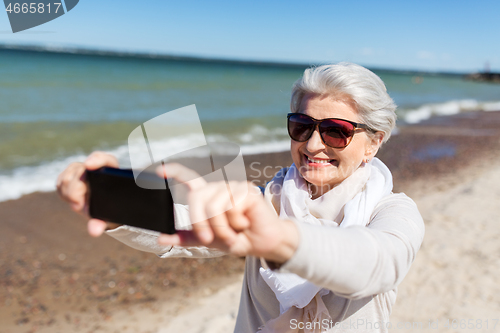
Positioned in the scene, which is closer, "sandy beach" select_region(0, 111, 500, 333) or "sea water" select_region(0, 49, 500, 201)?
"sandy beach" select_region(0, 111, 500, 333)

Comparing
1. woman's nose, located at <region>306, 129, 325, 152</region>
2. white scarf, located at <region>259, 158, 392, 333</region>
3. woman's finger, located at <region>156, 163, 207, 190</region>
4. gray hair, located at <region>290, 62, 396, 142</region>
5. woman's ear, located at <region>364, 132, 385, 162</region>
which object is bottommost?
white scarf, located at <region>259, 158, 392, 333</region>

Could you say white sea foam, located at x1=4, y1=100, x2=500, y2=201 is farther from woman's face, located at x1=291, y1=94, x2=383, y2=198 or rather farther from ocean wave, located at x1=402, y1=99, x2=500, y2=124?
woman's face, located at x1=291, y1=94, x2=383, y2=198

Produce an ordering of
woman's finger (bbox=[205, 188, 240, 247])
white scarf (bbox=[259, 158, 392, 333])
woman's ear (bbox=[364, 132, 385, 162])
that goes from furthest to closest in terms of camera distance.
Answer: woman's ear (bbox=[364, 132, 385, 162])
white scarf (bbox=[259, 158, 392, 333])
woman's finger (bbox=[205, 188, 240, 247])

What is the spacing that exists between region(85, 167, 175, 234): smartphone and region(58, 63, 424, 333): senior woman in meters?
0.04

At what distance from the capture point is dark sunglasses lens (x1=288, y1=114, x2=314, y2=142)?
1.72 meters

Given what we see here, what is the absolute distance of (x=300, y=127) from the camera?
1.76m

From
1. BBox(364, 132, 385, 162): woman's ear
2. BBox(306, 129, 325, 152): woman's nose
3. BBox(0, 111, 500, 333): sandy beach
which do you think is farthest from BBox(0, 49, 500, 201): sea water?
BBox(0, 111, 500, 333): sandy beach

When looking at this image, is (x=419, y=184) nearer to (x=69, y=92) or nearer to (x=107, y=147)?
(x=107, y=147)

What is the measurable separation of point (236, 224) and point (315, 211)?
0.99 metres

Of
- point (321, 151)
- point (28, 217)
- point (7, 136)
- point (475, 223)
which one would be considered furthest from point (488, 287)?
point (7, 136)

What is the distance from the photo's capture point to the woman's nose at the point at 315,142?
1.70m

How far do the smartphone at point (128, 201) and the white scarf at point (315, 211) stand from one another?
2.90 ft

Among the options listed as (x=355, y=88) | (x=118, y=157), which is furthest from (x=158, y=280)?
(x=118, y=157)

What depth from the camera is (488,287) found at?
4.19 meters
